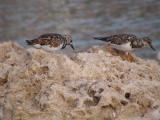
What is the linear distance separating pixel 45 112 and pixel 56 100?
0.46ft

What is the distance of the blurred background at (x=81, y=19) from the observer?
16719mm

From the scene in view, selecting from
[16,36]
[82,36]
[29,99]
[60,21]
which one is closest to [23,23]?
[60,21]

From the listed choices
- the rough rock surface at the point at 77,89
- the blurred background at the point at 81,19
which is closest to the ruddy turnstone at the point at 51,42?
the rough rock surface at the point at 77,89

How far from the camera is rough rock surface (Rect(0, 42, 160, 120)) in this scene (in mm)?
5340

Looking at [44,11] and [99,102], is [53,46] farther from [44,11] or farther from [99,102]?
[44,11]

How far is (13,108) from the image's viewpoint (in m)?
5.48

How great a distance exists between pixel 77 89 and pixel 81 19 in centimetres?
1417

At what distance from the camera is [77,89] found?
5523 millimetres

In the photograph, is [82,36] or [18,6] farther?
[18,6]

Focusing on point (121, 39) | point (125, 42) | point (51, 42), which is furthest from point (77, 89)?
point (121, 39)

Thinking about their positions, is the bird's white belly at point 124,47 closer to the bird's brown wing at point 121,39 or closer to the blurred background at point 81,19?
the bird's brown wing at point 121,39

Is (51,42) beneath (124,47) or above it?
above

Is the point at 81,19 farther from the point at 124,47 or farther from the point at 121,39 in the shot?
the point at 124,47

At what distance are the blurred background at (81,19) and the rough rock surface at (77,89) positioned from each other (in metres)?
7.63
